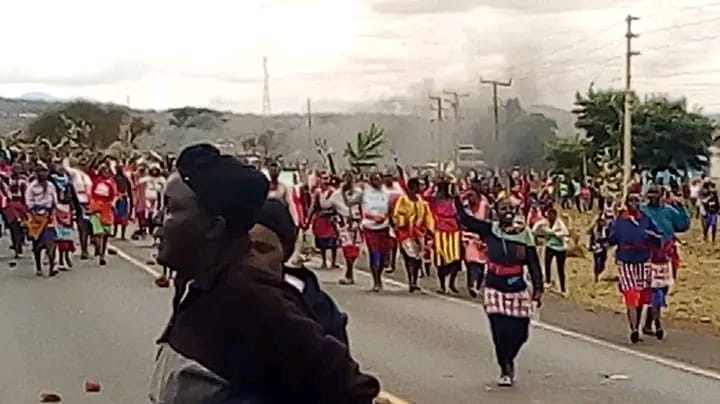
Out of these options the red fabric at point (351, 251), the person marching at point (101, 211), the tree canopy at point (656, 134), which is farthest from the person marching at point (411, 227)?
the tree canopy at point (656, 134)

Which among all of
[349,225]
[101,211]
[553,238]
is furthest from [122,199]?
[553,238]

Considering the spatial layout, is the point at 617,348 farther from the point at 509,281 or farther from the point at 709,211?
the point at 709,211

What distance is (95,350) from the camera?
600 inches

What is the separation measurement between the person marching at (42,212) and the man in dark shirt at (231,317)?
20.0 meters

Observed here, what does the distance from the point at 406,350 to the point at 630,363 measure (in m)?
2.24

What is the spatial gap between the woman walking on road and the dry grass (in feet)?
21.4

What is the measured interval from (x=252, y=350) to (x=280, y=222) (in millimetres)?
825

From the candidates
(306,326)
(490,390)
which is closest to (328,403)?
(306,326)

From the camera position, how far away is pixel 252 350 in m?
3.94

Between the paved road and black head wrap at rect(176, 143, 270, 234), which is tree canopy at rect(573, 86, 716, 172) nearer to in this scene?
the paved road

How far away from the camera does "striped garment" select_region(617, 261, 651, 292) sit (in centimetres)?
1622

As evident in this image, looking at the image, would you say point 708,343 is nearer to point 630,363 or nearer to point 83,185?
point 630,363

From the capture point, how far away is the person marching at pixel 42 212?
23703 millimetres

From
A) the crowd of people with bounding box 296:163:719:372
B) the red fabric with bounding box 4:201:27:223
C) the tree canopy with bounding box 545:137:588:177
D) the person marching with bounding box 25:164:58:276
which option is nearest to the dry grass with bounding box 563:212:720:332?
the crowd of people with bounding box 296:163:719:372
